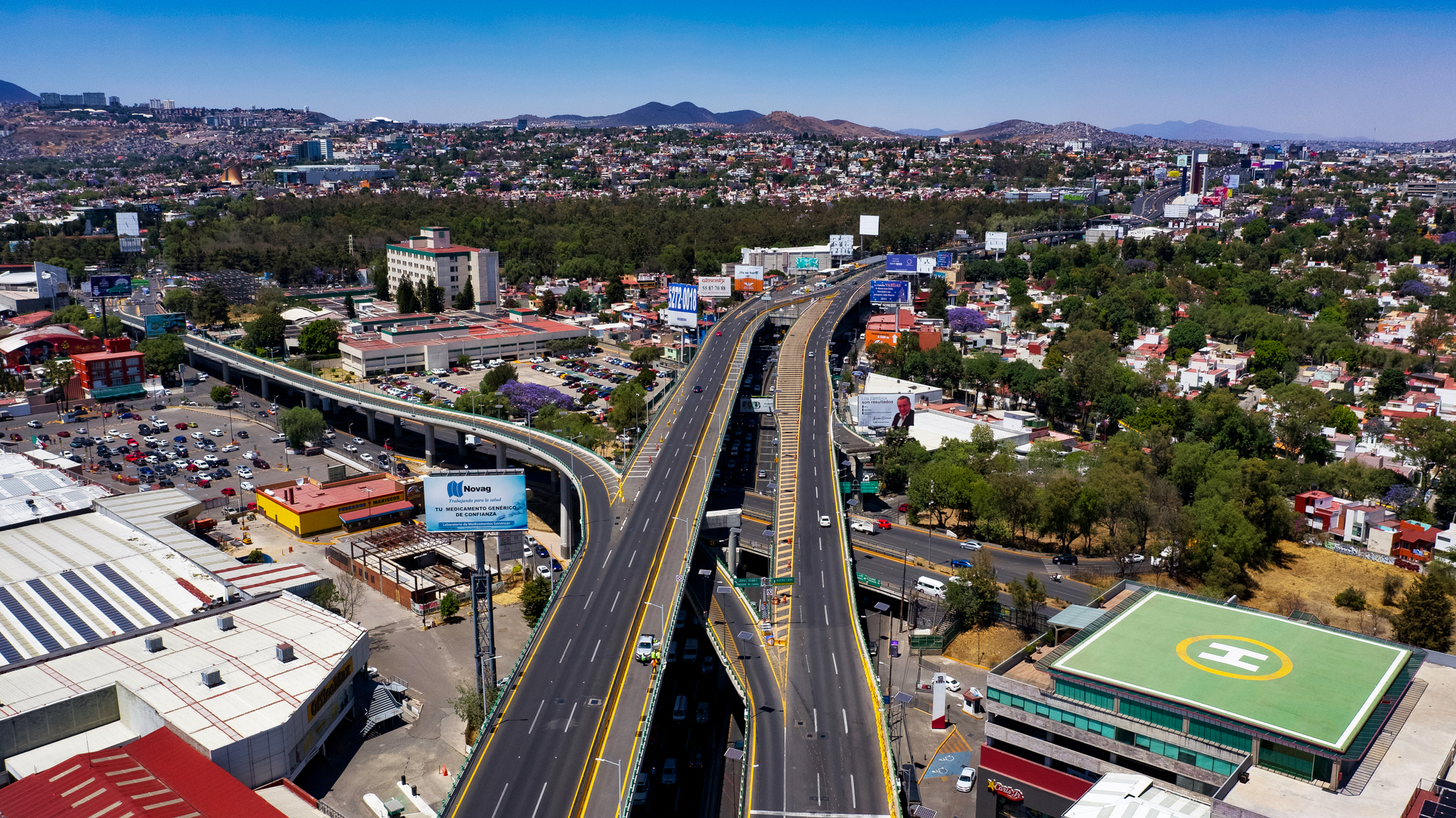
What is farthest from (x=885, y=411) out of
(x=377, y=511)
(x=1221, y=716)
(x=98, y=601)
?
(x=98, y=601)

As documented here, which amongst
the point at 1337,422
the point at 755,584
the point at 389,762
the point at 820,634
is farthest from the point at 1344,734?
the point at 1337,422

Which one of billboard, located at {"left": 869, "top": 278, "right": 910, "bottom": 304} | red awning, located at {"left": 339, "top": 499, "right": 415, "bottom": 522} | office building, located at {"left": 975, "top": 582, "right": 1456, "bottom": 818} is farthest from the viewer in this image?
billboard, located at {"left": 869, "top": 278, "right": 910, "bottom": 304}

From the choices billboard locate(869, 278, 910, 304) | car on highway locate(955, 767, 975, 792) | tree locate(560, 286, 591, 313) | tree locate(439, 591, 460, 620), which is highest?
billboard locate(869, 278, 910, 304)

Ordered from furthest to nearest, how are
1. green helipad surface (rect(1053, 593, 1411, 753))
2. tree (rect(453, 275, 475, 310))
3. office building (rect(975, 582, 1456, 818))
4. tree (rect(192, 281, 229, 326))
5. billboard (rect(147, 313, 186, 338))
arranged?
1. tree (rect(453, 275, 475, 310))
2. tree (rect(192, 281, 229, 326))
3. billboard (rect(147, 313, 186, 338))
4. green helipad surface (rect(1053, 593, 1411, 753))
5. office building (rect(975, 582, 1456, 818))

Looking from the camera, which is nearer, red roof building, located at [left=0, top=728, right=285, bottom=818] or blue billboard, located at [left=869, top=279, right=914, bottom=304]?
red roof building, located at [left=0, top=728, right=285, bottom=818]

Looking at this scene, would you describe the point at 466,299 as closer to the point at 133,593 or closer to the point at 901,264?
the point at 901,264

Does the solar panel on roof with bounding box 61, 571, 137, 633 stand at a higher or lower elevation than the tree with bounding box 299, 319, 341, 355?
lower

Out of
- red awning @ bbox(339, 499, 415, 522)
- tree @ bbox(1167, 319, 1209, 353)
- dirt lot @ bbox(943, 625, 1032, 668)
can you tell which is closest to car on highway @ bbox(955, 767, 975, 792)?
dirt lot @ bbox(943, 625, 1032, 668)

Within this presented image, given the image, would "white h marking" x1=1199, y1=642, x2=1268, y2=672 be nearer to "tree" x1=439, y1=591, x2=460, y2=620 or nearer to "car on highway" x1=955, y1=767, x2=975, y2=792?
"car on highway" x1=955, y1=767, x2=975, y2=792
